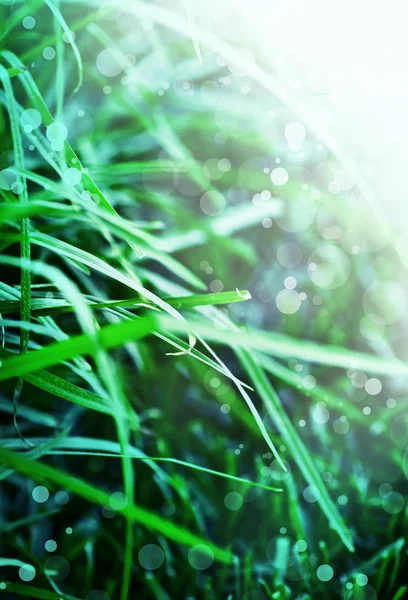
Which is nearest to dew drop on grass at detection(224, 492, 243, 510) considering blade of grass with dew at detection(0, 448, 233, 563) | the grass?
the grass

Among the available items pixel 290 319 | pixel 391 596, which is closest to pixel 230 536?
pixel 391 596

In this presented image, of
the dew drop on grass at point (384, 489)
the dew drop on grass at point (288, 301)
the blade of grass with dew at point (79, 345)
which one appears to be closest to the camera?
the blade of grass with dew at point (79, 345)

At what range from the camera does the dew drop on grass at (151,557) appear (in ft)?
1.31

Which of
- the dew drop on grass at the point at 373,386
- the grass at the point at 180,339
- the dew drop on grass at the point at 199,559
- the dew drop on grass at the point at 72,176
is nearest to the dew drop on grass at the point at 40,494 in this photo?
the grass at the point at 180,339

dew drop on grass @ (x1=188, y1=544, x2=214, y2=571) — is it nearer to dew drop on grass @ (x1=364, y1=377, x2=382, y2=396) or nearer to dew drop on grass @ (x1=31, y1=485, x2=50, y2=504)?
dew drop on grass @ (x1=31, y1=485, x2=50, y2=504)

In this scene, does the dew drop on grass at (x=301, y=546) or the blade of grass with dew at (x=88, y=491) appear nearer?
the blade of grass with dew at (x=88, y=491)

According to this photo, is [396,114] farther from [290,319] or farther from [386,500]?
[386,500]

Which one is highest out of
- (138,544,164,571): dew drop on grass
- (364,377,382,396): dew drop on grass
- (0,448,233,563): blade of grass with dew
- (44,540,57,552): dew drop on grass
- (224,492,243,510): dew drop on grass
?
(0,448,233,563): blade of grass with dew

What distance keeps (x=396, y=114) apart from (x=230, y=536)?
54 centimetres

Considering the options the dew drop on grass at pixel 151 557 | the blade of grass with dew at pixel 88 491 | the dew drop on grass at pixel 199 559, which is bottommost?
the dew drop on grass at pixel 151 557

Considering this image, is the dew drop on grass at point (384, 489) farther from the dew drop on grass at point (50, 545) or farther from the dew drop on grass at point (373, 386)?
the dew drop on grass at point (50, 545)

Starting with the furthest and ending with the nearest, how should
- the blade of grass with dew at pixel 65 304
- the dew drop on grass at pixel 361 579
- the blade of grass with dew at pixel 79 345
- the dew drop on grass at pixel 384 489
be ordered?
the dew drop on grass at pixel 384 489 → the dew drop on grass at pixel 361 579 → the blade of grass with dew at pixel 65 304 → the blade of grass with dew at pixel 79 345

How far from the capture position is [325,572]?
0.41 meters

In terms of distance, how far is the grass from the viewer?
0.30 metres
